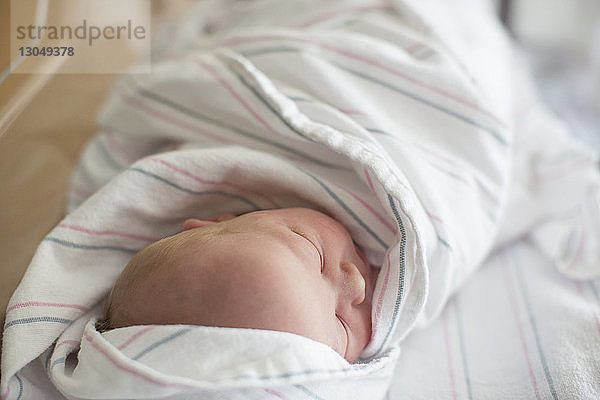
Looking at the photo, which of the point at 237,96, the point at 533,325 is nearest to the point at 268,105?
the point at 237,96

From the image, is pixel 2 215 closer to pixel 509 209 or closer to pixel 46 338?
pixel 46 338

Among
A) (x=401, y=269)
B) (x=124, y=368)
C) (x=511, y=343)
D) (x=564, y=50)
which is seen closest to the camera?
(x=124, y=368)

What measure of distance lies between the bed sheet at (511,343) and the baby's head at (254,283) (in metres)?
0.12

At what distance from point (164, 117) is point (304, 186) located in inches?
9.3

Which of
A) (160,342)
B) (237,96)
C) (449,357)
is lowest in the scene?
(449,357)

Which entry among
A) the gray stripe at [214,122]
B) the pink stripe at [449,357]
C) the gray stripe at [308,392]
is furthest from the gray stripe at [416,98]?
the gray stripe at [308,392]

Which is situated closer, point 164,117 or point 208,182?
point 208,182

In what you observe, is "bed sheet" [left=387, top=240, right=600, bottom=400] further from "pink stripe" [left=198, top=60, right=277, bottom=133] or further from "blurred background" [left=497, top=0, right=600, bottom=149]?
"blurred background" [left=497, top=0, right=600, bottom=149]

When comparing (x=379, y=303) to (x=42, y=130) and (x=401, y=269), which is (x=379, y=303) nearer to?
(x=401, y=269)

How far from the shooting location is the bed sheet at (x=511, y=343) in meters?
0.55

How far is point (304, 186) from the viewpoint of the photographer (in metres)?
0.57

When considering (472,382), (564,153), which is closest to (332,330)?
(472,382)

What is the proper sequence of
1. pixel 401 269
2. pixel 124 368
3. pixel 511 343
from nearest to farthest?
pixel 124 368, pixel 401 269, pixel 511 343

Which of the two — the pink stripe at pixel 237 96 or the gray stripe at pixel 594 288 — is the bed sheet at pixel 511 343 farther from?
the pink stripe at pixel 237 96
